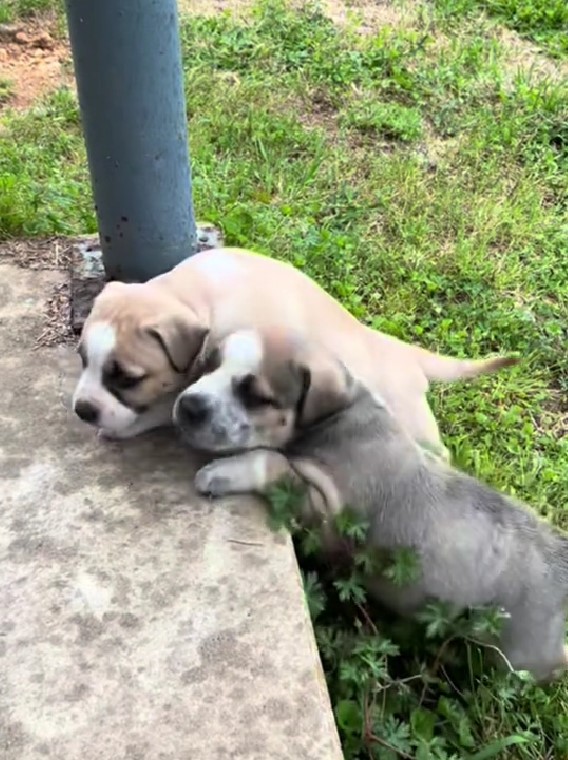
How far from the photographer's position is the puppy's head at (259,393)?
276 centimetres

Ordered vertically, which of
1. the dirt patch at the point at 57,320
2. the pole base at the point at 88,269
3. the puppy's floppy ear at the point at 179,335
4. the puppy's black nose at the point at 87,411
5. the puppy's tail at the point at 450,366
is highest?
the puppy's floppy ear at the point at 179,335

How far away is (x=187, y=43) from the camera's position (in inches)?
233

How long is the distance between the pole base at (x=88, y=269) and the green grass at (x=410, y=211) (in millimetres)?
330

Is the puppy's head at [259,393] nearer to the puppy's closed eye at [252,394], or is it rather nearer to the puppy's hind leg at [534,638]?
the puppy's closed eye at [252,394]

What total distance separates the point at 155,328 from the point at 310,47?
3617 mm

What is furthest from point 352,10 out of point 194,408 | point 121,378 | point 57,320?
point 194,408

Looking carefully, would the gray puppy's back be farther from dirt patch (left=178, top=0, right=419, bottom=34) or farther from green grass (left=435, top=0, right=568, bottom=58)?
green grass (left=435, top=0, right=568, bottom=58)

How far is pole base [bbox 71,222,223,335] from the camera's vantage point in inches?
138

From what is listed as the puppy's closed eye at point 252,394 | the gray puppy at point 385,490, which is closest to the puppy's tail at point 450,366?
the gray puppy at point 385,490

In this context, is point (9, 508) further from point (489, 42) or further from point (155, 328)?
point (489, 42)

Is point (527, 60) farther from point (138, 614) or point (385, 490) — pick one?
point (138, 614)

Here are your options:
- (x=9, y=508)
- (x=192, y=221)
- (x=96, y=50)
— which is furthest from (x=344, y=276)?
(x=9, y=508)

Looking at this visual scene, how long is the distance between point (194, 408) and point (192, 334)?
249 millimetres

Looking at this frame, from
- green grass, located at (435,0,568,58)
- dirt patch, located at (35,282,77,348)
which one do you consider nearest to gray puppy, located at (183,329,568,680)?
dirt patch, located at (35,282,77,348)
